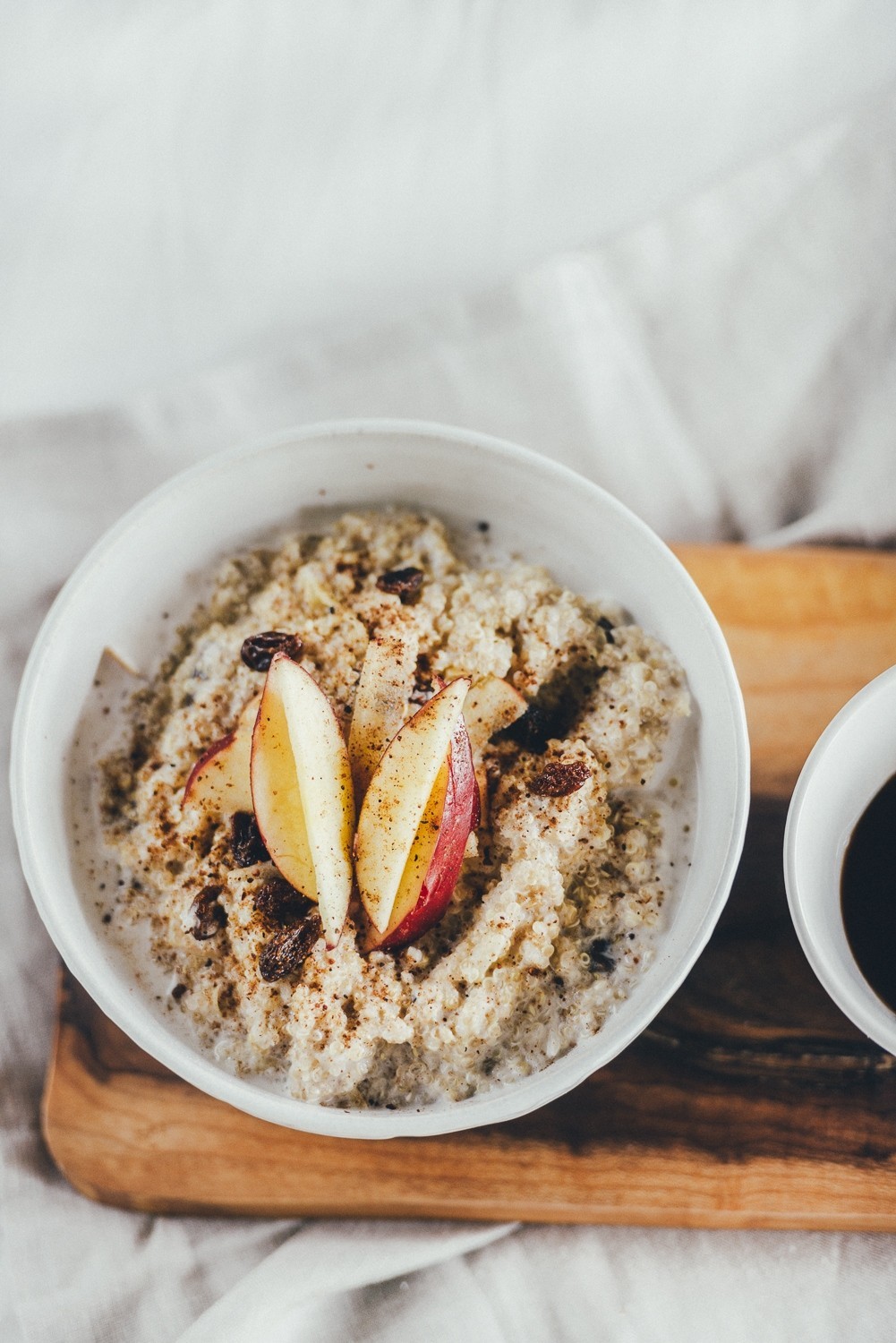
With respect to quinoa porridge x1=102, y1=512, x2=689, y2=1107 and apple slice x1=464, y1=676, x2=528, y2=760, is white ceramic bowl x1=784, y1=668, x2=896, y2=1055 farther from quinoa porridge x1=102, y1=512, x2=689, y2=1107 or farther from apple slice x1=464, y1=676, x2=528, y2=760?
apple slice x1=464, y1=676, x2=528, y2=760

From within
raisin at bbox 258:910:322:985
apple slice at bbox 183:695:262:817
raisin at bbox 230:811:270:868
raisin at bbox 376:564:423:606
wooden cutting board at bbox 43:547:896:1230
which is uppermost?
raisin at bbox 376:564:423:606

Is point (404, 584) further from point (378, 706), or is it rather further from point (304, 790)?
point (304, 790)

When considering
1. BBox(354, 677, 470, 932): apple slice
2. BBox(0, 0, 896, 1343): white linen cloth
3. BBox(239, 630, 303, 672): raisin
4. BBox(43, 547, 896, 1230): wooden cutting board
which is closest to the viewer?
BBox(354, 677, 470, 932): apple slice

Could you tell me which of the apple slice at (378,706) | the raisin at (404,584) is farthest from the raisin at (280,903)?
the raisin at (404,584)

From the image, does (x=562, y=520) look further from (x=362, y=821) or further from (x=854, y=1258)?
(x=854, y=1258)

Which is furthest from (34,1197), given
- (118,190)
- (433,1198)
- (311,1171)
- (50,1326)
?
(118,190)

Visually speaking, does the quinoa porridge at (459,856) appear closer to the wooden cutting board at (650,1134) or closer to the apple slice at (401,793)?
the apple slice at (401,793)

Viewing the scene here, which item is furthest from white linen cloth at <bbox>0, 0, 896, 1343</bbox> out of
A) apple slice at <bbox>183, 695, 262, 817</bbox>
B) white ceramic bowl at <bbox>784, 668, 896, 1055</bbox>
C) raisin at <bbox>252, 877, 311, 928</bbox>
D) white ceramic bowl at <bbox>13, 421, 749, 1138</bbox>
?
raisin at <bbox>252, 877, 311, 928</bbox>
